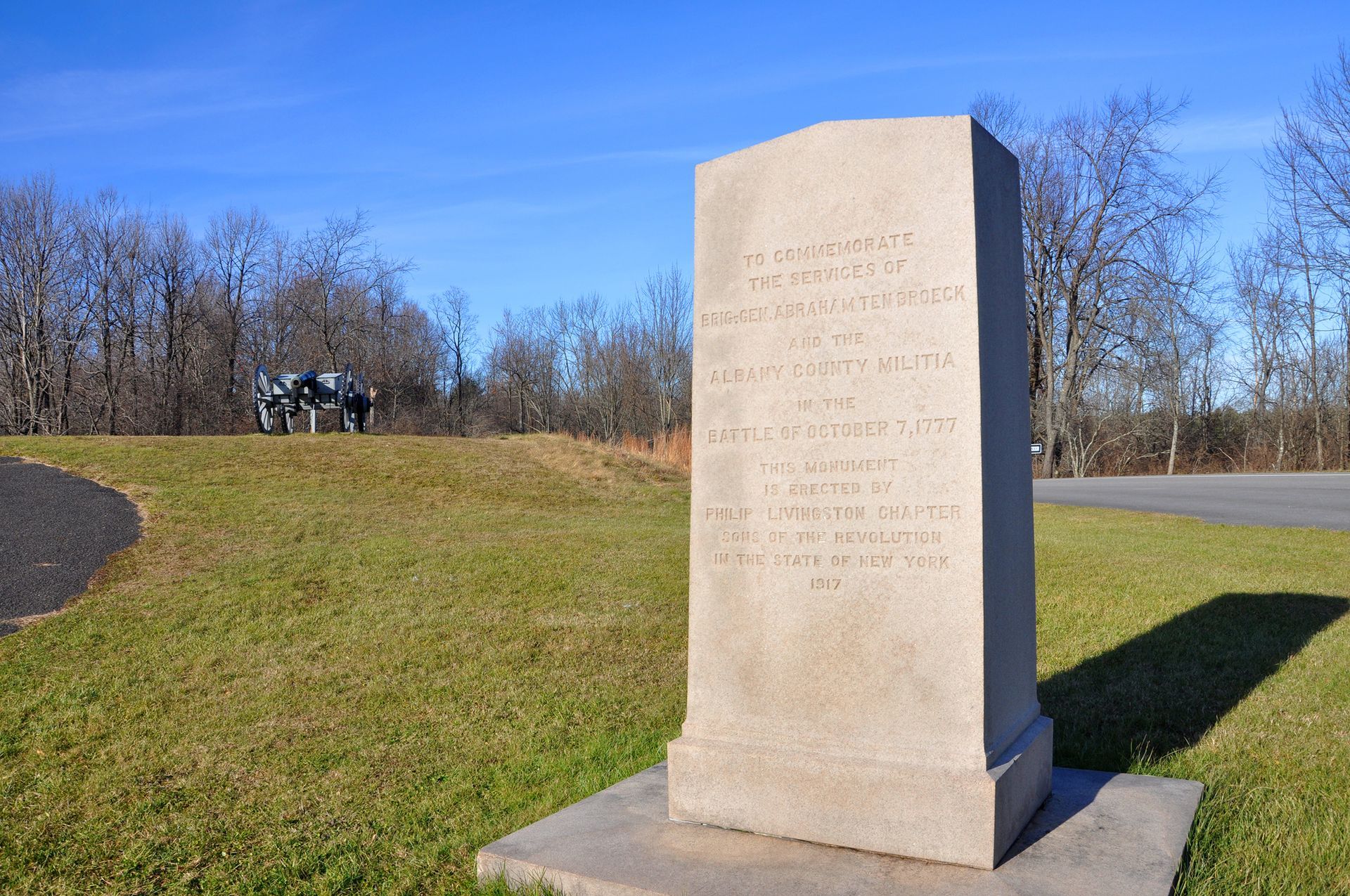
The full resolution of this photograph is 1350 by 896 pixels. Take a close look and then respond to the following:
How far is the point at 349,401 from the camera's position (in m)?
24.4

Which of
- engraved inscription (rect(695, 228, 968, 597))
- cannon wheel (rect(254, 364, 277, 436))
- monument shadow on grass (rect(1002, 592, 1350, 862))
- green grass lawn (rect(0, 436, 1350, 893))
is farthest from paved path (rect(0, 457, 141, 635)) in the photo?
monument shadow on grass (rect(1002, 592, 1350, 862))

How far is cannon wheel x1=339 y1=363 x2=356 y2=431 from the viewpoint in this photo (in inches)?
956

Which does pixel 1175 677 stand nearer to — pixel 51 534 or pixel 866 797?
pixel 866 797

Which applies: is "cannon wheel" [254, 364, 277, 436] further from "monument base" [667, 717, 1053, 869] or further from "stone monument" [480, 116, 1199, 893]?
"monument base" [667, 717, 1053, 869]

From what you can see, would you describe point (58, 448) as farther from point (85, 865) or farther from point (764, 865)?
point (764, 865)

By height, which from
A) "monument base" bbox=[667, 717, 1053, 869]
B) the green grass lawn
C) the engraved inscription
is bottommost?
the green grass lawn

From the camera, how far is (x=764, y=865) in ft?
9.98

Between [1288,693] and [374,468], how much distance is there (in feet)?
52.6

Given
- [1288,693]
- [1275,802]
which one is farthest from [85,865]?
[1288,693]

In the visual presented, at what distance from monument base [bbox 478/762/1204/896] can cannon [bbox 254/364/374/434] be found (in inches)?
864

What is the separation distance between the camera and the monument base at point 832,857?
9.32 feet

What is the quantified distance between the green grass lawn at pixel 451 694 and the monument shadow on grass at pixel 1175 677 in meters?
0.02

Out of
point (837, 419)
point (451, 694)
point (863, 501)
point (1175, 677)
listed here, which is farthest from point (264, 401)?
point (863, 501)

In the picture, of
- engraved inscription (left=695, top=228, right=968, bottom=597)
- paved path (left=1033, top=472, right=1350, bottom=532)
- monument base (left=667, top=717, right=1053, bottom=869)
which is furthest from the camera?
paved path (left=1033, top=472, right=1350, bottom=532)
